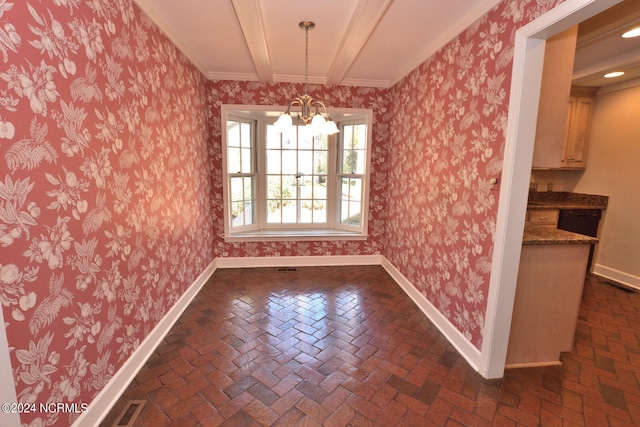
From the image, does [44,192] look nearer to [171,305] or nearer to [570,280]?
[171,305]

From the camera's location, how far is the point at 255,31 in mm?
2391

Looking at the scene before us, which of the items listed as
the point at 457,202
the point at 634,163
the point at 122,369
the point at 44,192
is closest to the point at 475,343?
the point at 457,202

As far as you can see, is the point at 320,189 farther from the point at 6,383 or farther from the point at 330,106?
the point at 6,383

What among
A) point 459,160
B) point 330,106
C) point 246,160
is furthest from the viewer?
point 246,160

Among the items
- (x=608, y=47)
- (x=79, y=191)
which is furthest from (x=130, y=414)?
(x=608, y=47)

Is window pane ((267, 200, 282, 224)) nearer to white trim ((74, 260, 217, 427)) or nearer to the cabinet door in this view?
white trim ((74, 260, 217, 427))

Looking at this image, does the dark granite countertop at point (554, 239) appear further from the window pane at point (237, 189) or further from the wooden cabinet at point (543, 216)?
the window pane at point (237, 189)

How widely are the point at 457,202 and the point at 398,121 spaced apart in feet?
5.35

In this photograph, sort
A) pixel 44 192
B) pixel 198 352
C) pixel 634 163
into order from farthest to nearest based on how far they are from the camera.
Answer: pixel 634 163, pixel 198 352, pixel 44 192

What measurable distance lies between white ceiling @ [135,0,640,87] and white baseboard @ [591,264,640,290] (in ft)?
7.57

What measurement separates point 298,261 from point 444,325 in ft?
6.92

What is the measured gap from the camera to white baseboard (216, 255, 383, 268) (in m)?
4.00

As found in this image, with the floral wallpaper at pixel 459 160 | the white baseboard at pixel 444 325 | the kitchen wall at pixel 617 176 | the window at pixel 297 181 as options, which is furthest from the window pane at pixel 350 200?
the kitchen wall at pixel 617 176

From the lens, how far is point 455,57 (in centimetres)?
235
